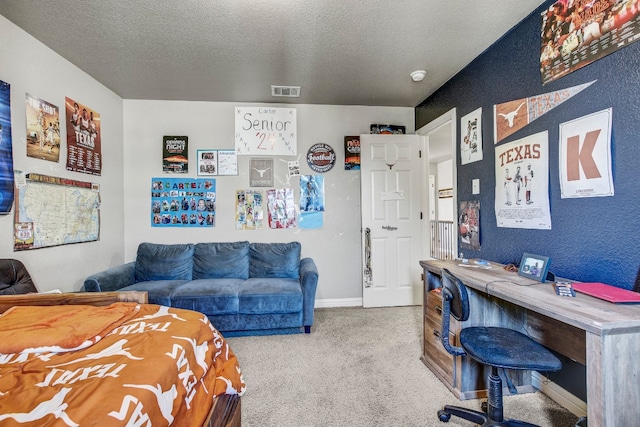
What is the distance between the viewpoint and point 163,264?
3.13 meters

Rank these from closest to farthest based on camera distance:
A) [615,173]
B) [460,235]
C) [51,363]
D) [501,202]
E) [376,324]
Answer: [51,363] → [615,173] → [501,202] → [460,235] → [376,324]

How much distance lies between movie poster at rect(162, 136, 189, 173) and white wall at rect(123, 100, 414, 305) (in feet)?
0.22

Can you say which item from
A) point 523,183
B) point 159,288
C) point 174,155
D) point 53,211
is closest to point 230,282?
point 159,288

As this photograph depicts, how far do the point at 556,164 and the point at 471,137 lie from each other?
0.88 m

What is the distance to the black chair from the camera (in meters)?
1.27

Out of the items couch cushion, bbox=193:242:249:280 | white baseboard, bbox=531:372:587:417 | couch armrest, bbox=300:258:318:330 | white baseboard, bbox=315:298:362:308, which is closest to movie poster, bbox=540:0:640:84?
white baseboard, bbox=531:372:587:417

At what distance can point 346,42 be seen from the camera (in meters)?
2.24

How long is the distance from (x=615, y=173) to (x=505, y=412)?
144cm

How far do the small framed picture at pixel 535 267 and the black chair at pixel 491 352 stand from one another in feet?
1.14

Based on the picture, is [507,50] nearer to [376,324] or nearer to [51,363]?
[376,324]

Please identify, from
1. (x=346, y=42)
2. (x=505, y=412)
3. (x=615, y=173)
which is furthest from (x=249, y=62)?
(x=505, y=412)

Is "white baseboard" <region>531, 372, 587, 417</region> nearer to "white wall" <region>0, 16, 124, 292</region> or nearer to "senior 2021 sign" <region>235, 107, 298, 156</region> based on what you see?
"senior 2021 sign" <region>235, 107, 298, 156</region>

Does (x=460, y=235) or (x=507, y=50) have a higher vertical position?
(x=507, y=50)

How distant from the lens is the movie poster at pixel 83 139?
8.38ft
